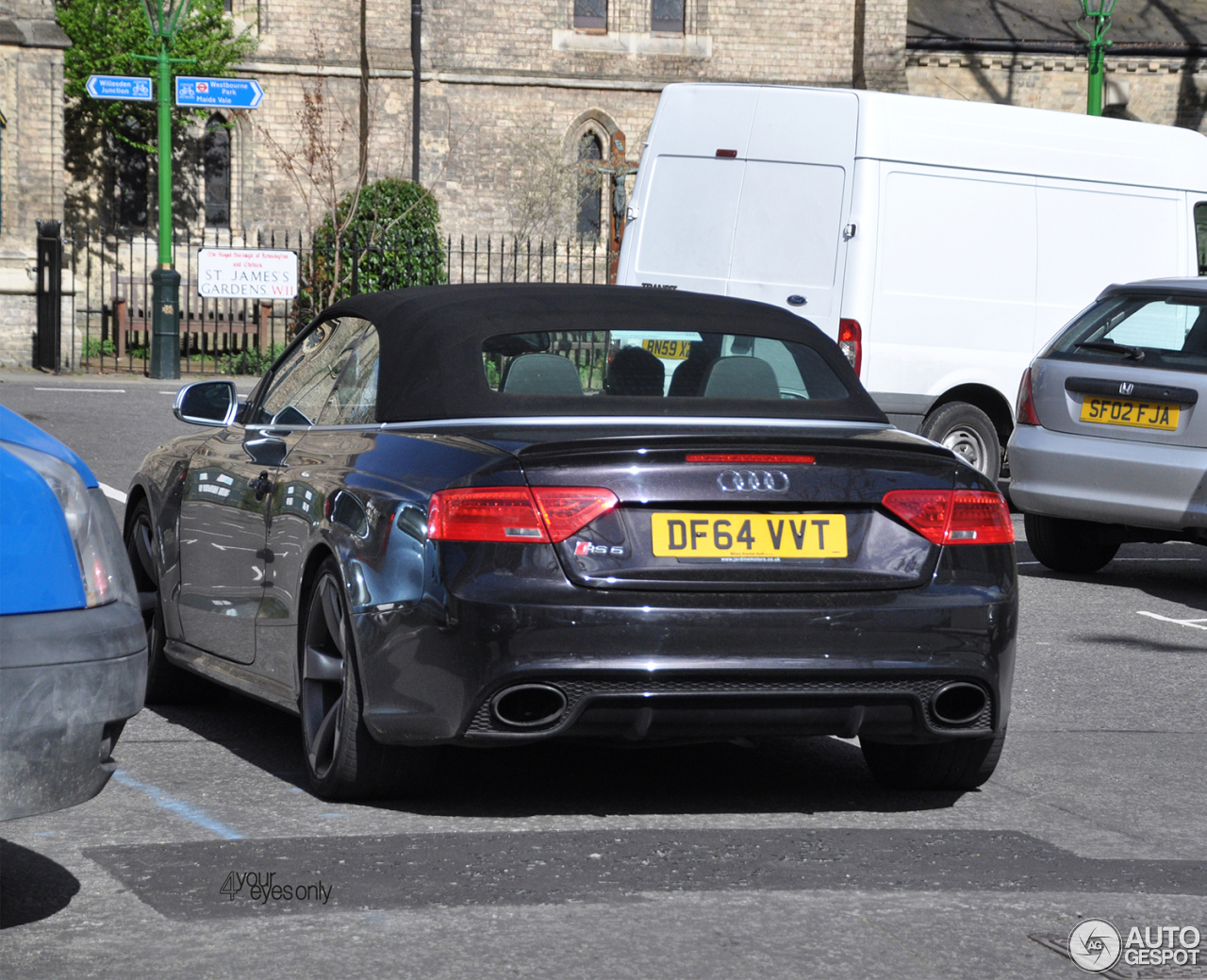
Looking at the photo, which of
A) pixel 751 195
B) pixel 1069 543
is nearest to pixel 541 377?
pixel 1069 543

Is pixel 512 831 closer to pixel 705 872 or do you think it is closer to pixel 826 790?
pixel 705 872

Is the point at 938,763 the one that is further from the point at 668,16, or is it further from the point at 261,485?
the point at 668,16

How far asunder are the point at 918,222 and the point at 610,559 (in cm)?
832

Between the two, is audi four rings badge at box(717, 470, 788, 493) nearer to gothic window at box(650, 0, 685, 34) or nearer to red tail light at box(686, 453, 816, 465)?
red tail light at box(686, 453, 816, 465)

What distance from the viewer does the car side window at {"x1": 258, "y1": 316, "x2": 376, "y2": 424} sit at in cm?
565

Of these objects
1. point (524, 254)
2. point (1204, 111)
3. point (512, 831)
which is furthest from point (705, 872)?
point (1204, 111)

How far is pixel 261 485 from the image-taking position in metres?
5.48

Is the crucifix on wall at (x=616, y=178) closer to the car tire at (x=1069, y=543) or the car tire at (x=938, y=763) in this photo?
the car tire at (x=1069, y=543)

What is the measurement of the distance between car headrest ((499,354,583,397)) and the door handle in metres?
0.80

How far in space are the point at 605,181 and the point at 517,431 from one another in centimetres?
3515

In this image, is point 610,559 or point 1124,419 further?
point 1124,419

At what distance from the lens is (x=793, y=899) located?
13.2 ft

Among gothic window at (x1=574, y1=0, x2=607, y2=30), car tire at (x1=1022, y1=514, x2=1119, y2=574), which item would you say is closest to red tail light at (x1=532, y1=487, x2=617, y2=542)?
car tire at (x1=1022, y1=514, x2=1119, y2=574)

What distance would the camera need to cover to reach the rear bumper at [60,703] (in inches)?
130
